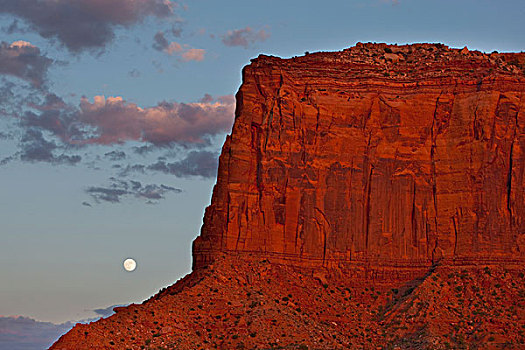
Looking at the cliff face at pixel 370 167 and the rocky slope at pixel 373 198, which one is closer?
the rocky slope at pixel 373 198

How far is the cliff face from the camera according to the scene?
90.1 meters

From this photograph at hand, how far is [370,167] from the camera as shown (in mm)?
93188

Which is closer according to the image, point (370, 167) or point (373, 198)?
point (373, 198)

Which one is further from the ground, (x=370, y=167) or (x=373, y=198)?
(x=370, y=167)

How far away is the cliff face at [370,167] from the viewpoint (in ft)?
295

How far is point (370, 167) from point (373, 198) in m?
2.45

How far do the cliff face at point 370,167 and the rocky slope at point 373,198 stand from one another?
0.32 feet

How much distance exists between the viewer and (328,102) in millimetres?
93250

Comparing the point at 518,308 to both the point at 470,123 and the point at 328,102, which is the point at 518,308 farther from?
the point at 328,102

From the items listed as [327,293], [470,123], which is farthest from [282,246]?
[470,123]

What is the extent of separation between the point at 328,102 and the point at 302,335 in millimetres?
20741

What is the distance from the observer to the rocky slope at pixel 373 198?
284ft

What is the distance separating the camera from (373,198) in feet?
304

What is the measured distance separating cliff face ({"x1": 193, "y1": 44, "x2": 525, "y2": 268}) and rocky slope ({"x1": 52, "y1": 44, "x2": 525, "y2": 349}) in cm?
10
